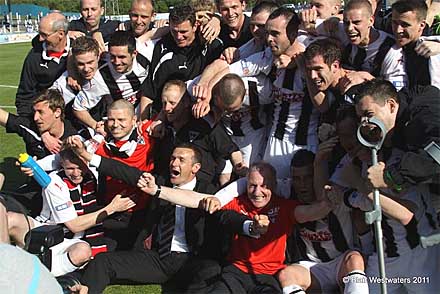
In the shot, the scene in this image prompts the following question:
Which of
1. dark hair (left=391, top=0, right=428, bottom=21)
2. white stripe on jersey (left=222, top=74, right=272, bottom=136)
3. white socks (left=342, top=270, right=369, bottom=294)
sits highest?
dark hair (left=391, top=0, right=428, bottom=21)

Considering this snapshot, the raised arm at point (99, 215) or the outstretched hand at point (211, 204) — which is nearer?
the outstretched hand at point (211, 204)

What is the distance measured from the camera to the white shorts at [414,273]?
396 cm

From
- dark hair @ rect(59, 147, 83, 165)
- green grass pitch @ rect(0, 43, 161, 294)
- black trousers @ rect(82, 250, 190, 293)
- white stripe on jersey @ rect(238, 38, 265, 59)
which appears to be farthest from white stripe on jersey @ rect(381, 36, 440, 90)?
dark hair @ rect(59, 147, 83, 165)

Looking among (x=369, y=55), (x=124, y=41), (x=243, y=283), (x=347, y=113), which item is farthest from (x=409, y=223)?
(x=124, y=41)

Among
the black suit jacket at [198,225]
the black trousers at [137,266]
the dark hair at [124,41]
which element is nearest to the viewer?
the black trousers at [137,266]

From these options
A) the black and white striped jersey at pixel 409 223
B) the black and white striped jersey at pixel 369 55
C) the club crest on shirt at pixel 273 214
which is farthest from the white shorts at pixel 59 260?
the black and white striped jersey at pixel 369 55

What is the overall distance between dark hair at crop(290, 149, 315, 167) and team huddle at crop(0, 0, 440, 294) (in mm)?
22

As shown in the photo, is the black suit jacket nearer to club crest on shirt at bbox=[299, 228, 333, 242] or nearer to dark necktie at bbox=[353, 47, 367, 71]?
club crest on shirt at bbox=[299, 228, 333, 242]

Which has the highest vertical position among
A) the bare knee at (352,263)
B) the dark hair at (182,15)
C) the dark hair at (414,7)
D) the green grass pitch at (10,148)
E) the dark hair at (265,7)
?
the dark hair at (414,7)

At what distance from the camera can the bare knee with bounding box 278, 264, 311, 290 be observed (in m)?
4.16

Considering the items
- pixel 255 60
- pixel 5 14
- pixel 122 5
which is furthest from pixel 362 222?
pixel 5 14

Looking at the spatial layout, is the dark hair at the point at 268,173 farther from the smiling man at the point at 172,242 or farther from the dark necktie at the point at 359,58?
the dark necktie at the point at 359,58

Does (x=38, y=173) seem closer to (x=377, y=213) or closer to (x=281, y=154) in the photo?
(x=281, y=154)

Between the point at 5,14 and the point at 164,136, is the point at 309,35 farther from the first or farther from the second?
the point at 5,14
